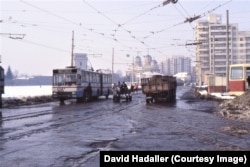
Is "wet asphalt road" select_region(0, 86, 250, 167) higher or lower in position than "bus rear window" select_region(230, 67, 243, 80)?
lower

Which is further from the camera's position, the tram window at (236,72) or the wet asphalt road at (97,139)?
the tram window at (236,72)

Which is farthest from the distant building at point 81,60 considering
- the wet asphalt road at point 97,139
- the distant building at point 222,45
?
the wet asphalt road at point 97,139

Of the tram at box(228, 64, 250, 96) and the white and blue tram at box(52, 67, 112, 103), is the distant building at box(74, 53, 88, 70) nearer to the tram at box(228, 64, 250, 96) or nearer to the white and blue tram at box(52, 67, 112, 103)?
the white and blue tram at box(52, 67, 112, 103)

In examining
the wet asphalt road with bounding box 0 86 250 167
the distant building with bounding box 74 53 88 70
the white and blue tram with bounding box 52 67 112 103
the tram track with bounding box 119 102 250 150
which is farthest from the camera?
the distant building with bounding box 74 53 88 70

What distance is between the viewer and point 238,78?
40.4m

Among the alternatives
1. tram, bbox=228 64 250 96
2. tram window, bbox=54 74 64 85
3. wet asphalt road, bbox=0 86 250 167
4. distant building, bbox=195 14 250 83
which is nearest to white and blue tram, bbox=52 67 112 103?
tram window, bbox=54 74 64 85

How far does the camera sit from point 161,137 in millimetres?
13711

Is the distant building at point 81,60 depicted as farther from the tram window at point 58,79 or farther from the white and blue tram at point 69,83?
the tram window at point 58,79

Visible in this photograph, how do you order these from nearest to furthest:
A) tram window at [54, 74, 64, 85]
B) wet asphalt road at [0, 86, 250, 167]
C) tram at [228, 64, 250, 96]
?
1. wet asphalt road at [0, 86, 250, 167]
2. tram window at [54, 74, 64, 85]
3. tram at [228, 64, 250, 96]

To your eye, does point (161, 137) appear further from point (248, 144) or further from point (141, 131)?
point (248, 144)

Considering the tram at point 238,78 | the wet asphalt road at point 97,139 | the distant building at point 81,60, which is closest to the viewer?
the wet asphalt road at point 97,139

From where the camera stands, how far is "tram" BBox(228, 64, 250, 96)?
39.8 meters

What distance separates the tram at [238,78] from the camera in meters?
39.8

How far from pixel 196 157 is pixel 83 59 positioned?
76938 millimetres
